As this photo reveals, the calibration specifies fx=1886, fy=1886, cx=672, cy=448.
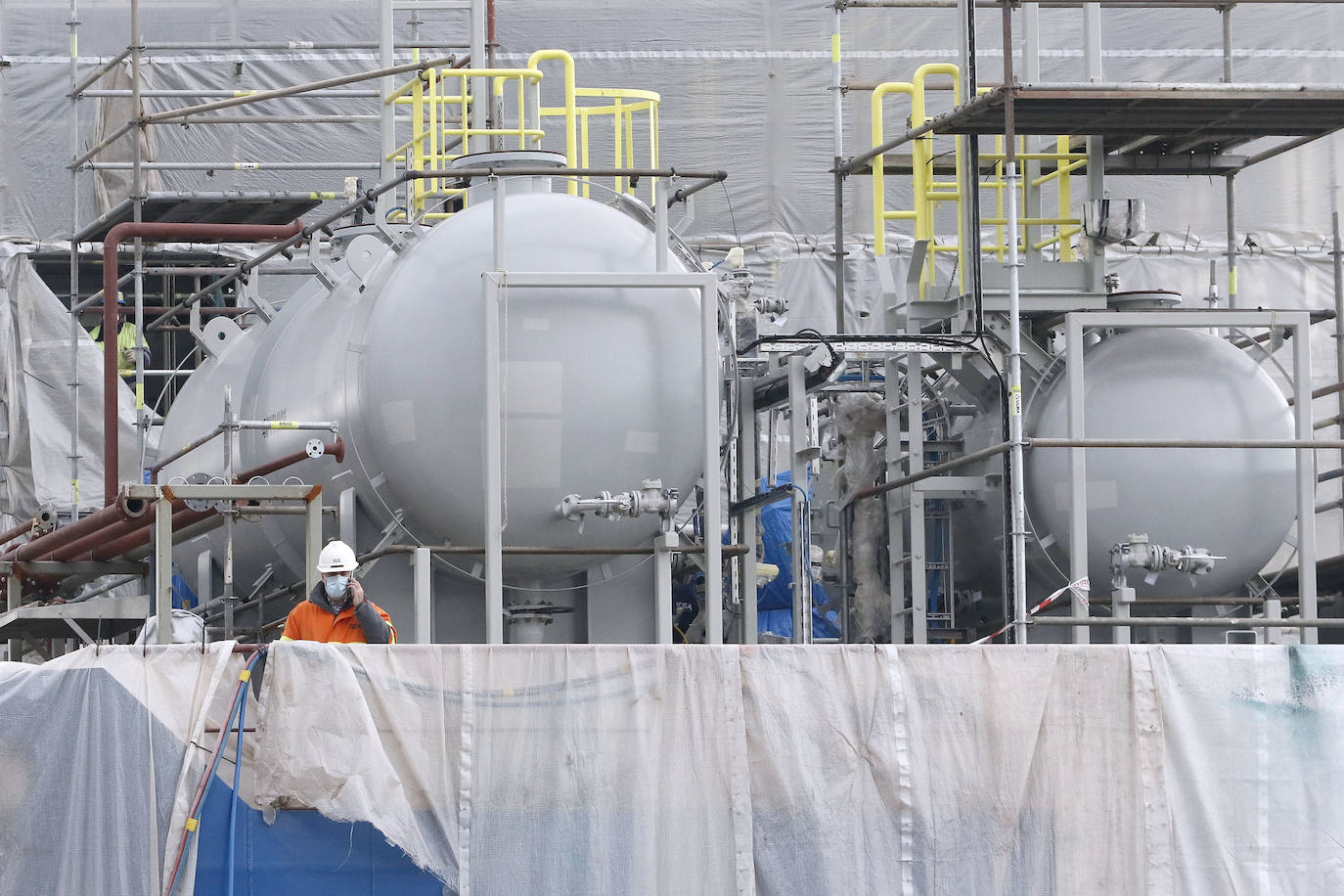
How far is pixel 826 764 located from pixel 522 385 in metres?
3.08

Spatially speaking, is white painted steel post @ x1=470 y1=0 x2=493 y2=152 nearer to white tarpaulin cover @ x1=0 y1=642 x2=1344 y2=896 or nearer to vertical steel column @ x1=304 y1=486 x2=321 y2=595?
vertical steel column @ x1=304 y1=486 x2=321 y2=595

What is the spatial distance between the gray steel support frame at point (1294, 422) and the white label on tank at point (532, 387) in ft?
11.1

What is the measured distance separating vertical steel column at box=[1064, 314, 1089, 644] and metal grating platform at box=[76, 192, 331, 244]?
7442mm

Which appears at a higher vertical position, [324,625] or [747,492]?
[747,492]

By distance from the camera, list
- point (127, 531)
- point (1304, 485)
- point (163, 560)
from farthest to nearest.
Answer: point (127, 531) < point (1304, 485) < point (163, 560)

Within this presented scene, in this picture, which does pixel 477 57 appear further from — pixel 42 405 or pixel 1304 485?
pixel 42 405

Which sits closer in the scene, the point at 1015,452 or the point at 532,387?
the point at 532,387

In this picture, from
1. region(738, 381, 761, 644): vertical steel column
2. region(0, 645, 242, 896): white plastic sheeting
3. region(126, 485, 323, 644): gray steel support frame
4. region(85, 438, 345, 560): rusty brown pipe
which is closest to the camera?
region(0, 645, 242, 896): white plastic sheeting

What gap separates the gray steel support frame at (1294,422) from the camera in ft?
39.2

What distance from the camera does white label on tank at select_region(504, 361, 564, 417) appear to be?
35.4 feet

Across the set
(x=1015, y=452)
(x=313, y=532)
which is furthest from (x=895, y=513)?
(x=313, y=532)

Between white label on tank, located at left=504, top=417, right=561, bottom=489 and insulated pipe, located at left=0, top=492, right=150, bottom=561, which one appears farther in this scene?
insulated pipe, located at left=0, top=492, right=150, bottom=561

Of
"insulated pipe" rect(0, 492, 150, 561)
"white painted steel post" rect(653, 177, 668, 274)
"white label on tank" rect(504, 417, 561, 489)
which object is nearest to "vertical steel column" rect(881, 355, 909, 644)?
"white painted steel post" rect(653, 177, 668, 274)

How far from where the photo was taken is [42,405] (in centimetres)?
1869
